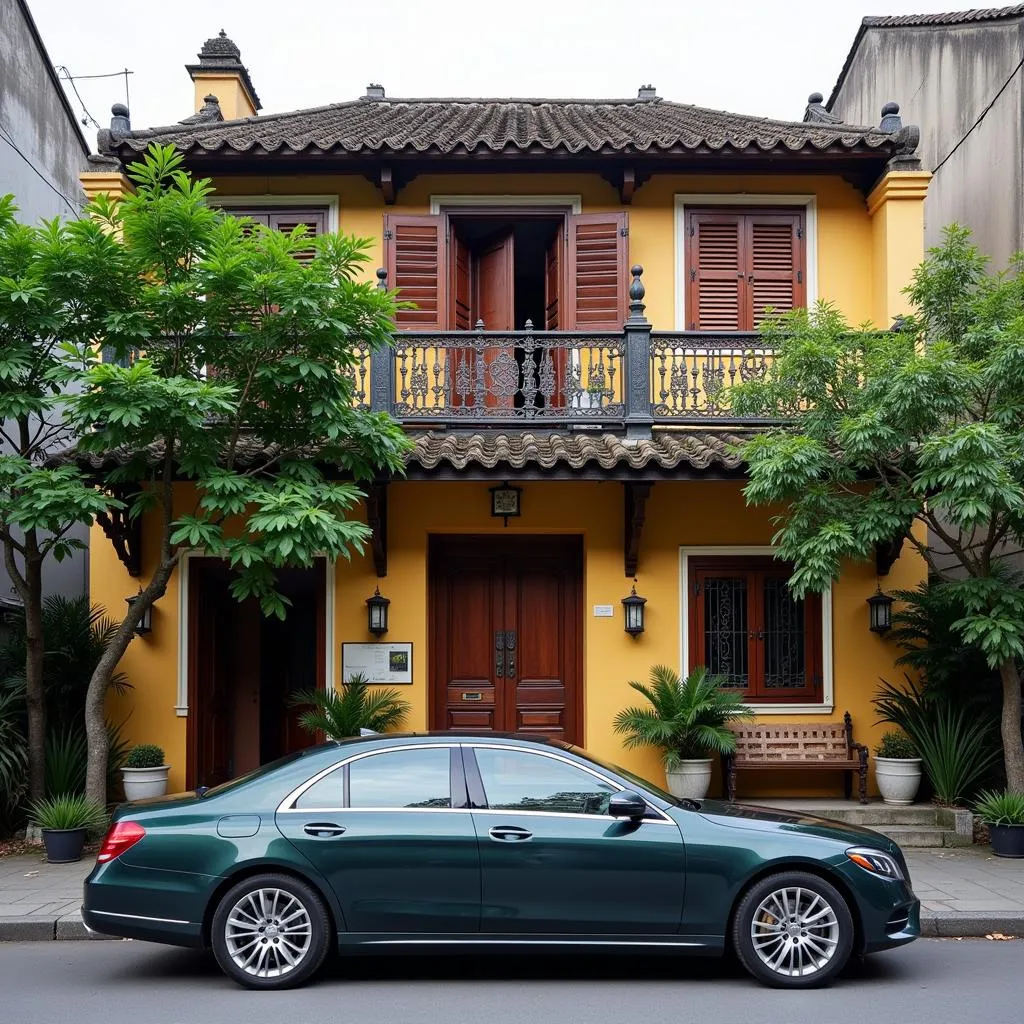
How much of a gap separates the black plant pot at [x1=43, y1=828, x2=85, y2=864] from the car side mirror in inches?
216

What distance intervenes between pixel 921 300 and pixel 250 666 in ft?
29.0

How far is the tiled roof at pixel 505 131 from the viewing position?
39.2 feet

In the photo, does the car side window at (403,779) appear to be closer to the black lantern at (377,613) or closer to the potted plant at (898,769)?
the black lantern at (377,613)

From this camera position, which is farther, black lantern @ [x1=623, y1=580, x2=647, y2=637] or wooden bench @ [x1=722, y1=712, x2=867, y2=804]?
black lantern @ [x1=623, y1=580, x2=647, y2=637]

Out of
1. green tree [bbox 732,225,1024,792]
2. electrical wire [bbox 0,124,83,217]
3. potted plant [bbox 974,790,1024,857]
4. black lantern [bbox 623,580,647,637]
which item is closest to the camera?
green tree [bbox 732,225,1024,792]

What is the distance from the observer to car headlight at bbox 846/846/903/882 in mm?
6434

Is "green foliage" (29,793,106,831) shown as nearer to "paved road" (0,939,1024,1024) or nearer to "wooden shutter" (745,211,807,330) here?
"paved road" (0,939,1024,1024)

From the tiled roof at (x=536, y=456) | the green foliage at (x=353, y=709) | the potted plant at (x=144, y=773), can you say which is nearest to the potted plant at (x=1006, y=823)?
the tiled roof at (x=536, y=456)

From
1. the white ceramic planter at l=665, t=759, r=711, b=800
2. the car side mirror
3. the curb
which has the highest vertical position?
the car side mirror

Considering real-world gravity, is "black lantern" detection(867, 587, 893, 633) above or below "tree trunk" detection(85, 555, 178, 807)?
above

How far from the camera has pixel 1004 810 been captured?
9.79 metres

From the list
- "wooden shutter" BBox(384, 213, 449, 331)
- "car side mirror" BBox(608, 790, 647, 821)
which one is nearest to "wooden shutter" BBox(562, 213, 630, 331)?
"wooden shutter" BBox(384, 213, 449, 331)

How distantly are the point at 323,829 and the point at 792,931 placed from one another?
9.00 ft

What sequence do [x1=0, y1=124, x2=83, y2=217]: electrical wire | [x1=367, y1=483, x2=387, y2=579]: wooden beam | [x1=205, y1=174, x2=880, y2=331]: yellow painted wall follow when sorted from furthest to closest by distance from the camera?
[x1=0, y1=124, x2=83, y2=217]: electrical wire
[x1=205, y1=174, x2=880, y2=331]: yellow painted wall
[x1=367, y1=483, x2=387, y2=579]: wooden beam
